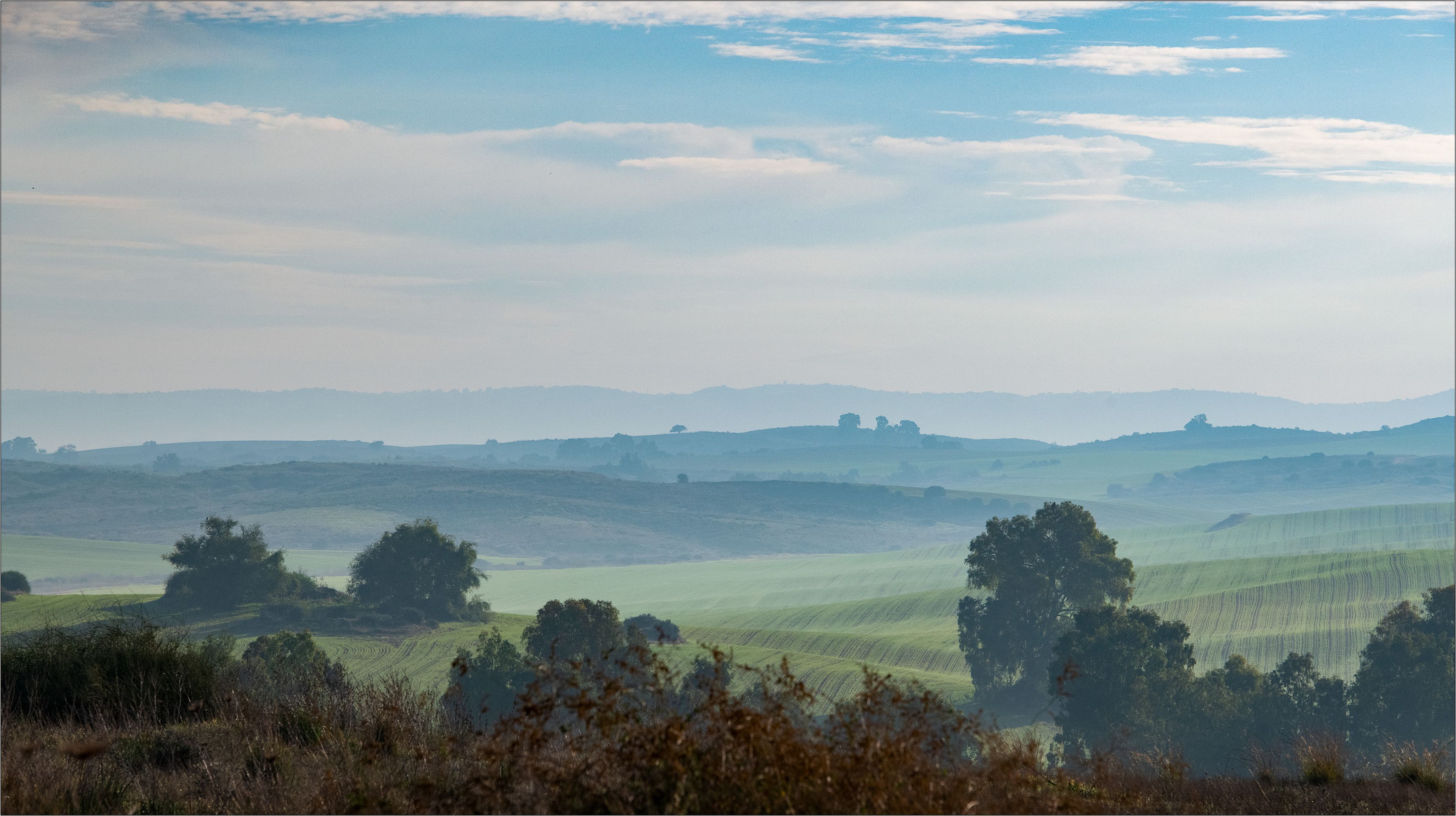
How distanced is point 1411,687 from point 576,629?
1823 inches

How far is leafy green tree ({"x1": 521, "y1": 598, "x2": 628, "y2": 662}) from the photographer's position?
6531 centimetres

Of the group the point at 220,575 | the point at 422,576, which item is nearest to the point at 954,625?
→ the point at 422,576

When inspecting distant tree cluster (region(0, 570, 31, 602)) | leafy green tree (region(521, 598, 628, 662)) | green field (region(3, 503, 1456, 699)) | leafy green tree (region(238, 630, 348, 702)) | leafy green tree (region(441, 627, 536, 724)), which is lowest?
green field (region(3, 503, 1456, 699))

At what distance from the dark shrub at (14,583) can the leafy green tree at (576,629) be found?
8530 centimetres

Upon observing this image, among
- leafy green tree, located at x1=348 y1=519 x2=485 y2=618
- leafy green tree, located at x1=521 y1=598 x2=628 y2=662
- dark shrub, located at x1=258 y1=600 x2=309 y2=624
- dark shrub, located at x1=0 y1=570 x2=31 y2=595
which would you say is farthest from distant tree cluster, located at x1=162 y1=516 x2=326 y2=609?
leafy green tree, located at x1=521 y1=598 x2=628 y2=662

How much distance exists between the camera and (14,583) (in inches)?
5002

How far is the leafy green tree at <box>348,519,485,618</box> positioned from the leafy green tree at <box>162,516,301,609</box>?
11.4m

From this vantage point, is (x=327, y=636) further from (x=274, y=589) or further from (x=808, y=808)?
(x=808, y=808)

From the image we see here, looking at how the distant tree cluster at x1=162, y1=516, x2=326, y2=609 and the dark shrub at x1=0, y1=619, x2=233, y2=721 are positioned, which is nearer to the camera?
the dark shrub at x1=0, y1=619, x2=233, y2=721

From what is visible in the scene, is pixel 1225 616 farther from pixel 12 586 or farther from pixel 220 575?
pixel 12 586

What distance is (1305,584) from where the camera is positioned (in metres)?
124

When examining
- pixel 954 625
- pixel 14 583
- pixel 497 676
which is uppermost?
pixel 497 676

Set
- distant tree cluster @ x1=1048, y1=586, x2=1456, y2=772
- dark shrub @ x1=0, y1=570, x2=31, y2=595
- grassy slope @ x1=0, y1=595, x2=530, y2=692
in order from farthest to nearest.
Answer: dark shrub @ x1=0, y1=570, x2=31, y2=595
grassy slope @ x1=0, y1=595, x2=530, y2=692
distant tree cluster @ x1=1048, y1=586, x2=1456, y2=772

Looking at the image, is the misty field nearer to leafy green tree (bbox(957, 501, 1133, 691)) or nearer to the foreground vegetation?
leafy green tree (bbox(957, 501, 1133, 691))
